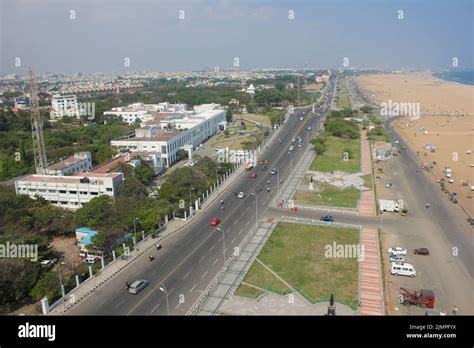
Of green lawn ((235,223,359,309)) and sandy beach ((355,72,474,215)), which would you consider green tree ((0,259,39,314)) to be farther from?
sandy beach ((355,72,474,215))

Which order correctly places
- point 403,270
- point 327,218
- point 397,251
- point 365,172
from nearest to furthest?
point 403,270
point 397,251
point 327,218
point 365,172

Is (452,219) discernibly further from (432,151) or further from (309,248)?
(432,151)

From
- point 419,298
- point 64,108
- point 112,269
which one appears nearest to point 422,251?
point 419,298

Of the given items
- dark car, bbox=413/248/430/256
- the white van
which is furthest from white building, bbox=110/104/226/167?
the white van

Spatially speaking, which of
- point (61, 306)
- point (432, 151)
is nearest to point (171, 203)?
point (61, 306)

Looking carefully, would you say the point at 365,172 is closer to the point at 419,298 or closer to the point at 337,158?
the point at 337,158
